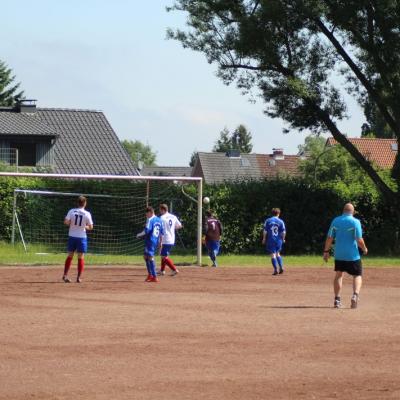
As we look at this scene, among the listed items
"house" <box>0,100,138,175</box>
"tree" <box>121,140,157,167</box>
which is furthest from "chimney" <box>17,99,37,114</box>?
"tree" <box>121,140,157,167</box>

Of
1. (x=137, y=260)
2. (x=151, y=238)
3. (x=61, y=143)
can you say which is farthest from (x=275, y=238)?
(x=61, y=143)

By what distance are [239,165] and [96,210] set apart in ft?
236

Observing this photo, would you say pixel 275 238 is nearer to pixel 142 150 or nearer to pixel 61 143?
pixel 61 143

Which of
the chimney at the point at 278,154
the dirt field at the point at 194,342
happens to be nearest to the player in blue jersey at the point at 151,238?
the dirt field at the point at 194,342

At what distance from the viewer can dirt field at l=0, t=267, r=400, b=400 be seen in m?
10.6

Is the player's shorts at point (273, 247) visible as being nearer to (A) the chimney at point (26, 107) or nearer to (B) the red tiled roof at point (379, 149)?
(A) the chimney at point (26, 107)

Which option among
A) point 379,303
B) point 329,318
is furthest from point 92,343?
point 379,303

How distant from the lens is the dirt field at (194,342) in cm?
1056

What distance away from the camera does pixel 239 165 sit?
111438 mm

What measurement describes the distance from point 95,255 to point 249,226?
7124 millimetres

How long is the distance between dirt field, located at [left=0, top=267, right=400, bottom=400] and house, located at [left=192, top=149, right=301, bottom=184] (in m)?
79.4

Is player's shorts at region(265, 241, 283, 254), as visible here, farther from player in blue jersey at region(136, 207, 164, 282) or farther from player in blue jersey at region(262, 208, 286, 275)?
player in blue jersey at region(136, 207, 164, 282)

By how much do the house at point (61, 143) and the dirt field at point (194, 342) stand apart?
38641mm

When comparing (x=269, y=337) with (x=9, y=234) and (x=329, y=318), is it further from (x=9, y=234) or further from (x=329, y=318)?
(x=9, y=234)
